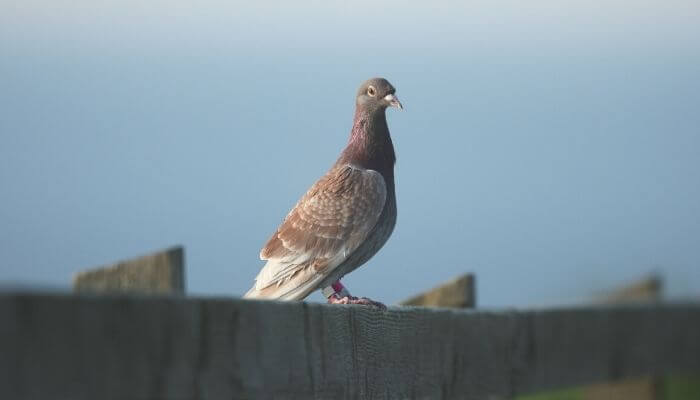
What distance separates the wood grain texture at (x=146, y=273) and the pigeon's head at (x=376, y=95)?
2898 mm

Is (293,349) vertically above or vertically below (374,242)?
below

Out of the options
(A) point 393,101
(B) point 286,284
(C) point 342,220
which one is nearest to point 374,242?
(C) point 342,220

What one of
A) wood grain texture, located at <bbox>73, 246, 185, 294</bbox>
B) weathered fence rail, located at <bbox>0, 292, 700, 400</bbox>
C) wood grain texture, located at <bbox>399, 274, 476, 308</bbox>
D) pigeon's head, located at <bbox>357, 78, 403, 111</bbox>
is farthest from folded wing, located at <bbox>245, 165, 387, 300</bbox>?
wood grain texture, located at <bbox>73, 246, 185, 294</bbox>

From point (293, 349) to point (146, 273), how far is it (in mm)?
1117

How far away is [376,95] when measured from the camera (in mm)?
6480

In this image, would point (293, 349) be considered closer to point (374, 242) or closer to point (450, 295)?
point (450, 295)

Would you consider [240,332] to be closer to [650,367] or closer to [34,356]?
[34,356]

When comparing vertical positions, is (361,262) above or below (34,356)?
above

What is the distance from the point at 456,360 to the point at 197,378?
211 centimetres

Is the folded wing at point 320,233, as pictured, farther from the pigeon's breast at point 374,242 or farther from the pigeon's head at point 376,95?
the pigeon's head at point 376,95

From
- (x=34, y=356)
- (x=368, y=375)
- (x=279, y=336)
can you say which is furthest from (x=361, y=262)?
(x=34, y=356)

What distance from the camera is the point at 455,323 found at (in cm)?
410

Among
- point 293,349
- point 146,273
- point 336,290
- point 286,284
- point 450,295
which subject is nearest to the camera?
point 293,349

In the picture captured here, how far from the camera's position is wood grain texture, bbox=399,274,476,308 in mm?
5086
